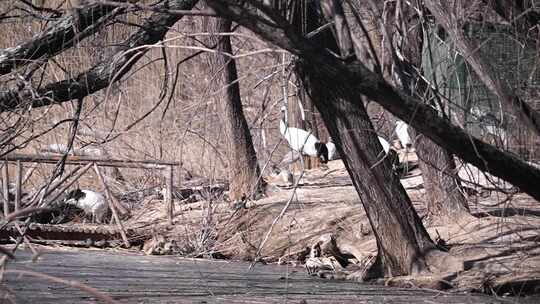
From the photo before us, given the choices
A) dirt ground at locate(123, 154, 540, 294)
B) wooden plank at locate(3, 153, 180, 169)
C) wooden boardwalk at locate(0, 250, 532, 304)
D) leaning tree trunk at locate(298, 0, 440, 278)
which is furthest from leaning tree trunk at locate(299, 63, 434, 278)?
wooden plank at locate(3, 153, 180, 169)

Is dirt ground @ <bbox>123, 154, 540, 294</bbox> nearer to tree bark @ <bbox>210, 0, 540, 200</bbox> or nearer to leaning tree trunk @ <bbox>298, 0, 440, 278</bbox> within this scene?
leaning tree trunk @ <bbox>298, 0, 440, 278</bbox>

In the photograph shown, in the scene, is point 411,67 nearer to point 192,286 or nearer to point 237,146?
point 192,286

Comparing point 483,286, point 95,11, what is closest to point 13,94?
point 95,11

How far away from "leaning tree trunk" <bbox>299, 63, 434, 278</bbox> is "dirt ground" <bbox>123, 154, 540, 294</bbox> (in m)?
0.24

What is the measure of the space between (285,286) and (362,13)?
2.66 metres

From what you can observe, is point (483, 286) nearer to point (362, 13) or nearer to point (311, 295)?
point (311, 295)

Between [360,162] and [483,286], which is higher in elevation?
[360,162]

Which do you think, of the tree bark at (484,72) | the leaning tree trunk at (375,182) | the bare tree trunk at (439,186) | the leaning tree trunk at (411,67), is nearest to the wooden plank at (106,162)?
the bare tree trunk at (439,186)

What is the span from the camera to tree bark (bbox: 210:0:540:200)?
6.04 meters

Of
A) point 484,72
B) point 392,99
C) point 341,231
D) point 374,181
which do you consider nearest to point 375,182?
point 374,181

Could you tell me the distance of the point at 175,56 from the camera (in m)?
19.1

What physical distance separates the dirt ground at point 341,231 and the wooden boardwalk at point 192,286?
1.23ft

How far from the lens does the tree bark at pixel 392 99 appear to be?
6039mm

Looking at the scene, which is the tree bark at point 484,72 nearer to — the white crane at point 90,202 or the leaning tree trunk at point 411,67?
the leaning tree trunk at point 411,67
